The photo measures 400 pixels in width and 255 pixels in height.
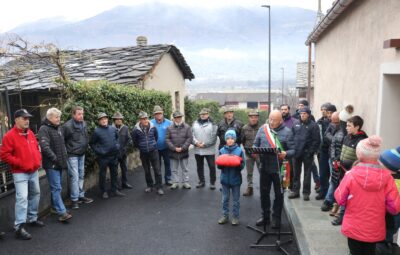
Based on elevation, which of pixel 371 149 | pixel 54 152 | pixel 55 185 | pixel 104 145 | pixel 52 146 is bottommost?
pixel 55 185

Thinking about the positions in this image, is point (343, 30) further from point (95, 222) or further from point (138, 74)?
point (138, 74)

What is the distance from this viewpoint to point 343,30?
743 centimetres

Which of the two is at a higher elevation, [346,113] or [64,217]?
[346,113]

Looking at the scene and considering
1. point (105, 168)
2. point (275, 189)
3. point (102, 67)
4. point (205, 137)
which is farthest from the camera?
point (102, 67)

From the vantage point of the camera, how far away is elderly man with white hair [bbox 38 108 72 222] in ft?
18.7

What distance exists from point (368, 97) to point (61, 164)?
5.33 meters

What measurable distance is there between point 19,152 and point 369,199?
480cm

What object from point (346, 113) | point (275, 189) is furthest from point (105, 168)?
point (346, 113)

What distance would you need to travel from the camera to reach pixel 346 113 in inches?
238

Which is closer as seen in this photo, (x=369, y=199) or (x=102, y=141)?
(x=369, y=199)

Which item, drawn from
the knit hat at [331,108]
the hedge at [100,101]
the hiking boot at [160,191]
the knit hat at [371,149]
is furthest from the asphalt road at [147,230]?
the knit hat at [331,108]

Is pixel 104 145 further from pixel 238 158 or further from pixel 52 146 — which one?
pixel 238 158

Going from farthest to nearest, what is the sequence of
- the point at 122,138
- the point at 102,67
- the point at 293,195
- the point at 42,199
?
1. the point at 102,67
2. the point at 122,138
3. the point at 293,195
4. the point at 42,199

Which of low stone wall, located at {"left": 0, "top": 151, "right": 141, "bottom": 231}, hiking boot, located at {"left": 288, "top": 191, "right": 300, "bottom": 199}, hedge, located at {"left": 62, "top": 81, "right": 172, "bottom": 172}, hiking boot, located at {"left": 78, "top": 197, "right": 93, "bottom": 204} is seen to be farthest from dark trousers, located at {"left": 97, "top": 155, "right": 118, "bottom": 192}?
hiking boot, located at {"left": 288, "top": 191, "right": 300, "bottom": 199}
